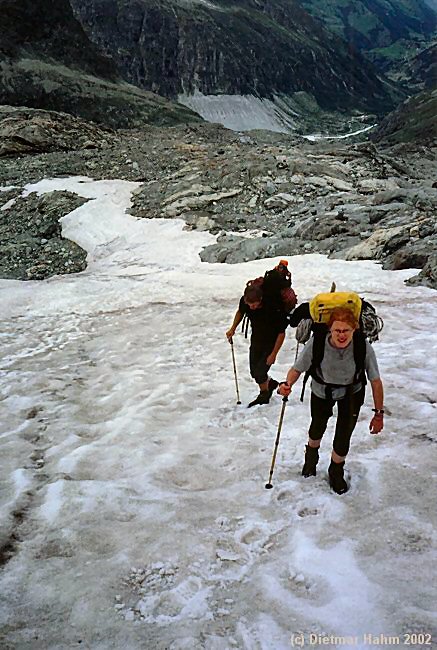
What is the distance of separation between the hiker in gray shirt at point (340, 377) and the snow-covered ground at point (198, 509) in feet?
2.17

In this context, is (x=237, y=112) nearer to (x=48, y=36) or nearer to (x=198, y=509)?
(x=48, y=36)

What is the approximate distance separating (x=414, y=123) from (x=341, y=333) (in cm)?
9632

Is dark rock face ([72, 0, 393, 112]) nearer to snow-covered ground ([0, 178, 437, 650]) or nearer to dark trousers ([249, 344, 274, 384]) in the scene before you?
snow-covered ground ([0, 178, 437, 650])

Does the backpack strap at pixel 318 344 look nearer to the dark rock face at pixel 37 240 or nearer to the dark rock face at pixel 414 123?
→ the dark rock face at pixel 37 240

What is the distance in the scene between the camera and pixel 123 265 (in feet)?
60.4

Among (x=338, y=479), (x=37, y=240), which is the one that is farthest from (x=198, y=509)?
(x=37, y=240)

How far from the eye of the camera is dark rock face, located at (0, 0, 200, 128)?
72938 millimetres

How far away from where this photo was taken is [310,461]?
5.21 m

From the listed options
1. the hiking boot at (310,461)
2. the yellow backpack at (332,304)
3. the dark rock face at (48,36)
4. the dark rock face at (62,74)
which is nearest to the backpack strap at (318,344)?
the yellow backpack at (332,304)

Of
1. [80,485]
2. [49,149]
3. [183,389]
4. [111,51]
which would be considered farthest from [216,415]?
[111,51]

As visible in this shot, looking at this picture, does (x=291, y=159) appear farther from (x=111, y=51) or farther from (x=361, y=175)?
(x=111, y=51)

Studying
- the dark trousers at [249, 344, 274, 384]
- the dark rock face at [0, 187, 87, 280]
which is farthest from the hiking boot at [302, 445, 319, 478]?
the dark rock face at [0, 187, 87, 280]

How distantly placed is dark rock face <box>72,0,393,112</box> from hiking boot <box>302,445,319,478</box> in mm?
147364

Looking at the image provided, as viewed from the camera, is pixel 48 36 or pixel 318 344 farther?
pixel 48 36
